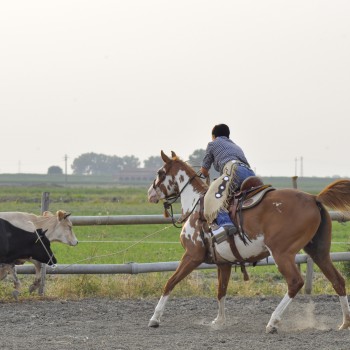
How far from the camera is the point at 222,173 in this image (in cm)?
1041

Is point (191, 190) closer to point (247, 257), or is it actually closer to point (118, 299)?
point (247, 257)

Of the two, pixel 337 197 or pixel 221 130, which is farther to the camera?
pixel 221 130

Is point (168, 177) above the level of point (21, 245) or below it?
above

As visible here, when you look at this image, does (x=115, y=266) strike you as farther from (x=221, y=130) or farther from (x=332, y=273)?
(x=332, y=273)

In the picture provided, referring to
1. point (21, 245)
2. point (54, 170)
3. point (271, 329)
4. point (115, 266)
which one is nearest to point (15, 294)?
point (21, 245)

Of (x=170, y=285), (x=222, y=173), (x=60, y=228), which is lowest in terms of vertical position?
(x=170, y=285)


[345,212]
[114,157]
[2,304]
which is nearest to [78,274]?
[2,304]

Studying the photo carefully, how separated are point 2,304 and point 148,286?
2.27 meters

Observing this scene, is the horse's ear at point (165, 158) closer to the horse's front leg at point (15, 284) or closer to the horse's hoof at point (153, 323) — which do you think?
the horse's hoof at point (153, 323)

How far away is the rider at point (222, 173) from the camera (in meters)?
10.1

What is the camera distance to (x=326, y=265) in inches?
393

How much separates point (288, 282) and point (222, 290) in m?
1.45

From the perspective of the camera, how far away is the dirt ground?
8.76 m

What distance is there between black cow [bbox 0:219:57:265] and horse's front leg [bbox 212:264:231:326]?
2898 millimetres
